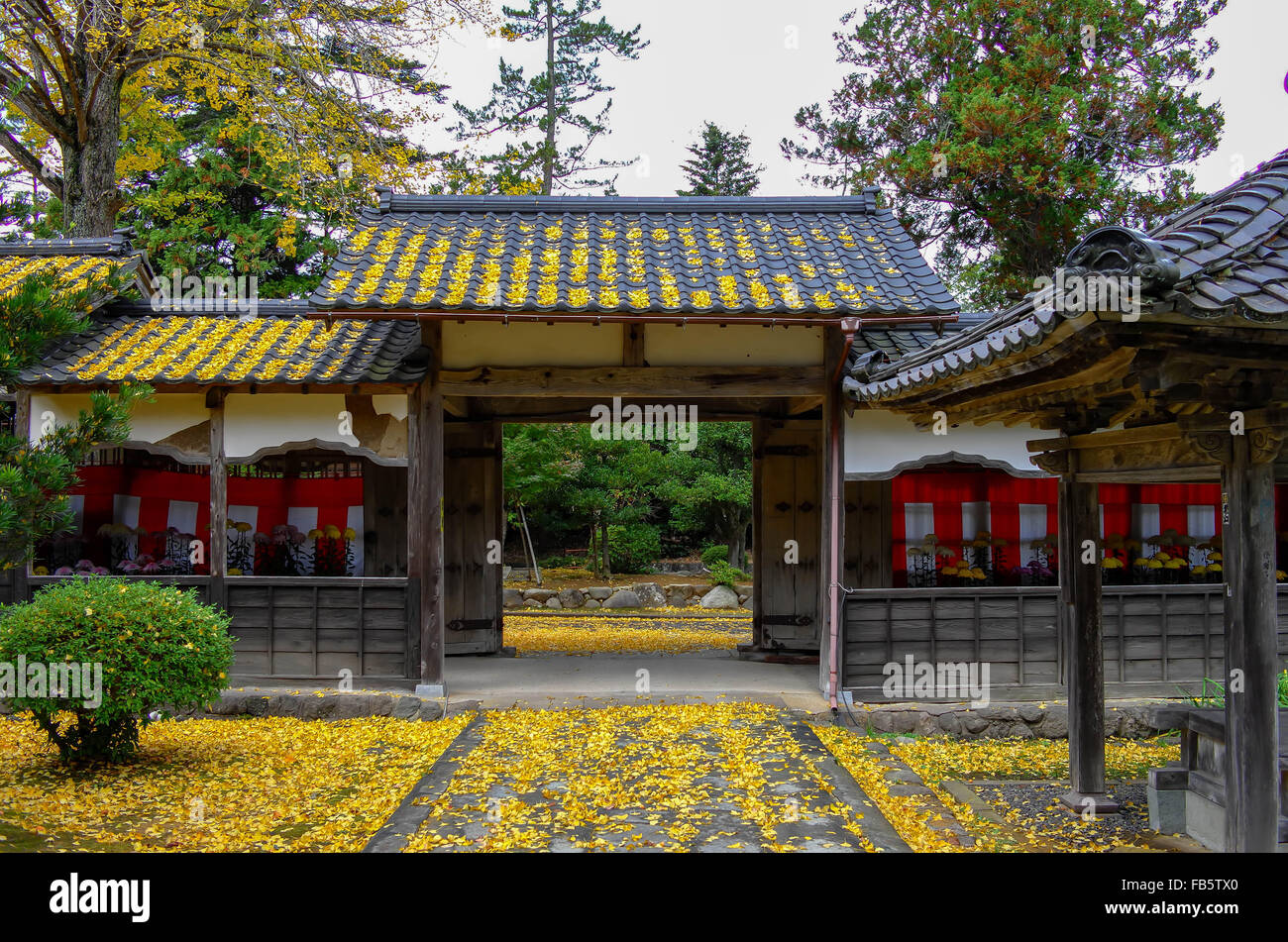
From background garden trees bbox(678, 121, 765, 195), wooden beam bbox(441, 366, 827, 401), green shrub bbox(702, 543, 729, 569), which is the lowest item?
green shrub bbox(702, 543, 729, 569)

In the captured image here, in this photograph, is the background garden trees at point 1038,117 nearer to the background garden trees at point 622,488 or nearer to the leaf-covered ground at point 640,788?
the background garden trees at point 622,488

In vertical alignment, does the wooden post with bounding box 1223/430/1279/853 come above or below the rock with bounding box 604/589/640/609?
above

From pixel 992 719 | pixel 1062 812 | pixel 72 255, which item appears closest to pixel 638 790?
pixel 1062 812

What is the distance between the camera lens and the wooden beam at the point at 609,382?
914 centimetres

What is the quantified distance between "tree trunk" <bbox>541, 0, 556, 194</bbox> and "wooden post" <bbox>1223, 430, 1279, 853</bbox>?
2098 cm

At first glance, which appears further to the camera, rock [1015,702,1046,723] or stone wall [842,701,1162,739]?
rock [1015,702,1046,723]

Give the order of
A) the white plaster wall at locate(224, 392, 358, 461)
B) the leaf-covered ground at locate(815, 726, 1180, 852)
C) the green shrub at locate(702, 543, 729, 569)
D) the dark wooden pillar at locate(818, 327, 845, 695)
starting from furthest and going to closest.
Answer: the green shrub at locate(702, 543, 729, 569)
the white plaster wall at locate(224, 392, 358, 461)
the dark wooden pillar at locate(818, 327, 845, 695)
the leaf-covered ground at locate(815, 726, 1180, 852)

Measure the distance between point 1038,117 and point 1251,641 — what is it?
1367 centimetres

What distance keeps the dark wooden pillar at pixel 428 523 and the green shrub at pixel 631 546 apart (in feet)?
37.0

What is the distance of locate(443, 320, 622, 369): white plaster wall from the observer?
30.3 feet

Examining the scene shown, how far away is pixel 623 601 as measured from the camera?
18031 millimetres

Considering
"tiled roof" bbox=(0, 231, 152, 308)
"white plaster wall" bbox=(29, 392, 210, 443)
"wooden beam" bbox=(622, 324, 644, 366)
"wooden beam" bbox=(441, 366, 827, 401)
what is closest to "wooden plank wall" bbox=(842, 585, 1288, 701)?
"wooden beam" bbox=(441, 366, 827, 401)

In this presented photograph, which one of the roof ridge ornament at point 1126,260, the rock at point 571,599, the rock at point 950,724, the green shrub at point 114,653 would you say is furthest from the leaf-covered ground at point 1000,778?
the rock at point 571,599

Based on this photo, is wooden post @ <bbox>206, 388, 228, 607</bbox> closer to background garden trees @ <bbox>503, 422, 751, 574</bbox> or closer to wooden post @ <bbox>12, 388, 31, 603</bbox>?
wooden post @ <bbox>12, 388, 31, 603</bbox>
